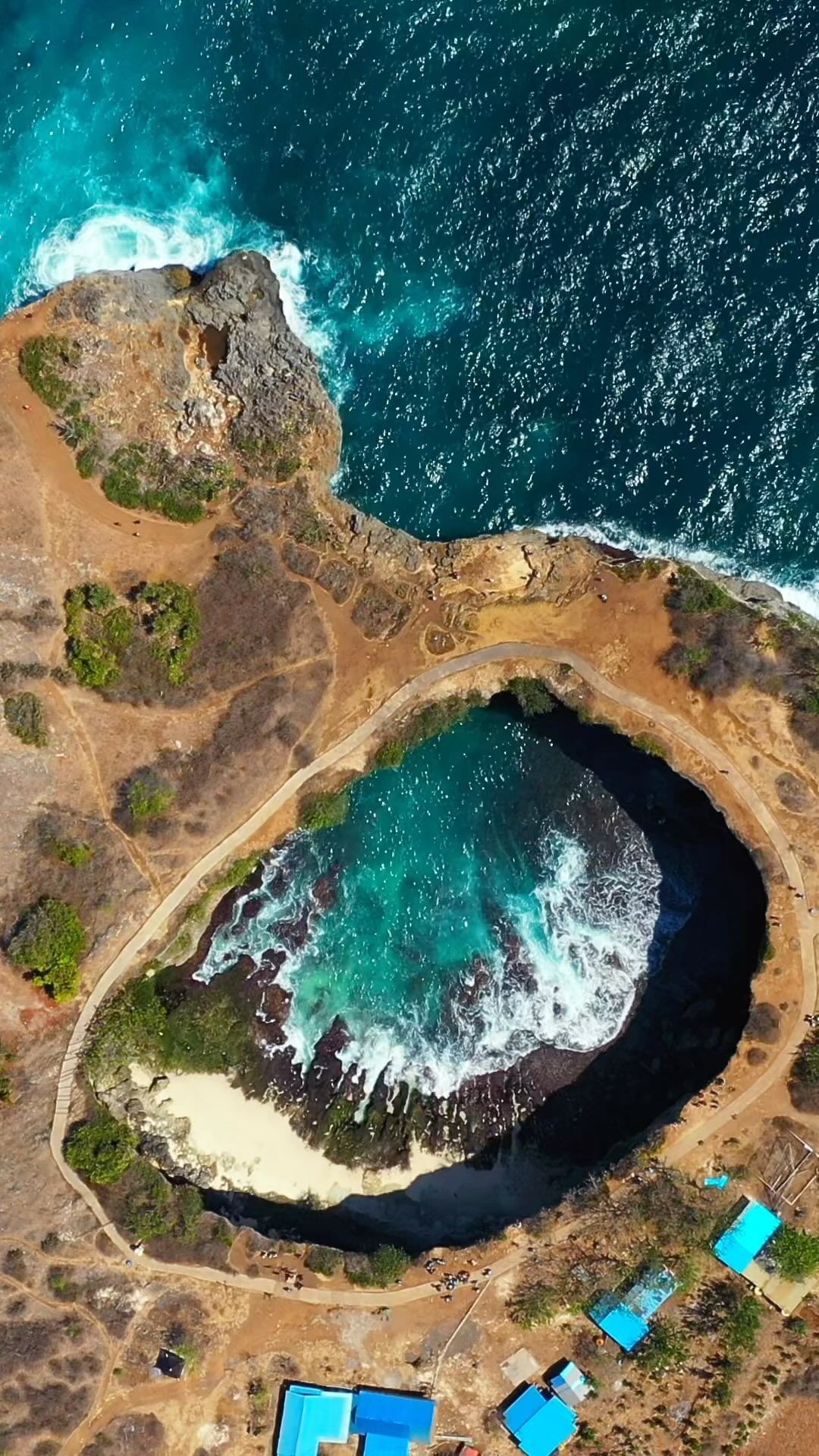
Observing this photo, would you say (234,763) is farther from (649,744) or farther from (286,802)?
(649,744)

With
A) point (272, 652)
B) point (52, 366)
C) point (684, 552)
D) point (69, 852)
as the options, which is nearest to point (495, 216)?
point (684, 552)

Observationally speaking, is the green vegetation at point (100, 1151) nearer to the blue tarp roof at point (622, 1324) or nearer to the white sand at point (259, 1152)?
the white sand at point (259, 1152)

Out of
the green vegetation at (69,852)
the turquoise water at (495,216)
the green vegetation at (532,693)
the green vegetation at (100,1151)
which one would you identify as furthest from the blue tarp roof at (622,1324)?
the turquoise water at (495,216)

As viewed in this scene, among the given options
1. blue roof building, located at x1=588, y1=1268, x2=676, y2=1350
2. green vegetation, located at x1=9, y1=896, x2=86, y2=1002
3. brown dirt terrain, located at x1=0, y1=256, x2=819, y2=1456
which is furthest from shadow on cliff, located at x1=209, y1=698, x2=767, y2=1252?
green vegetation, located at x1=9, y1=896, x2=86, y2=1002

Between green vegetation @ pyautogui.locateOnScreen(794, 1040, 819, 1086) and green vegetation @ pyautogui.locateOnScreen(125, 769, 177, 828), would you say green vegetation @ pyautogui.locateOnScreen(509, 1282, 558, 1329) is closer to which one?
green vegetation @ pyautogui.locateOnScreen(794, 1040, 819, 1086)

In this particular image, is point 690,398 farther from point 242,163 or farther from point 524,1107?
point 524,1107

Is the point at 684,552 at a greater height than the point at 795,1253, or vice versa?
the point at 684,552
